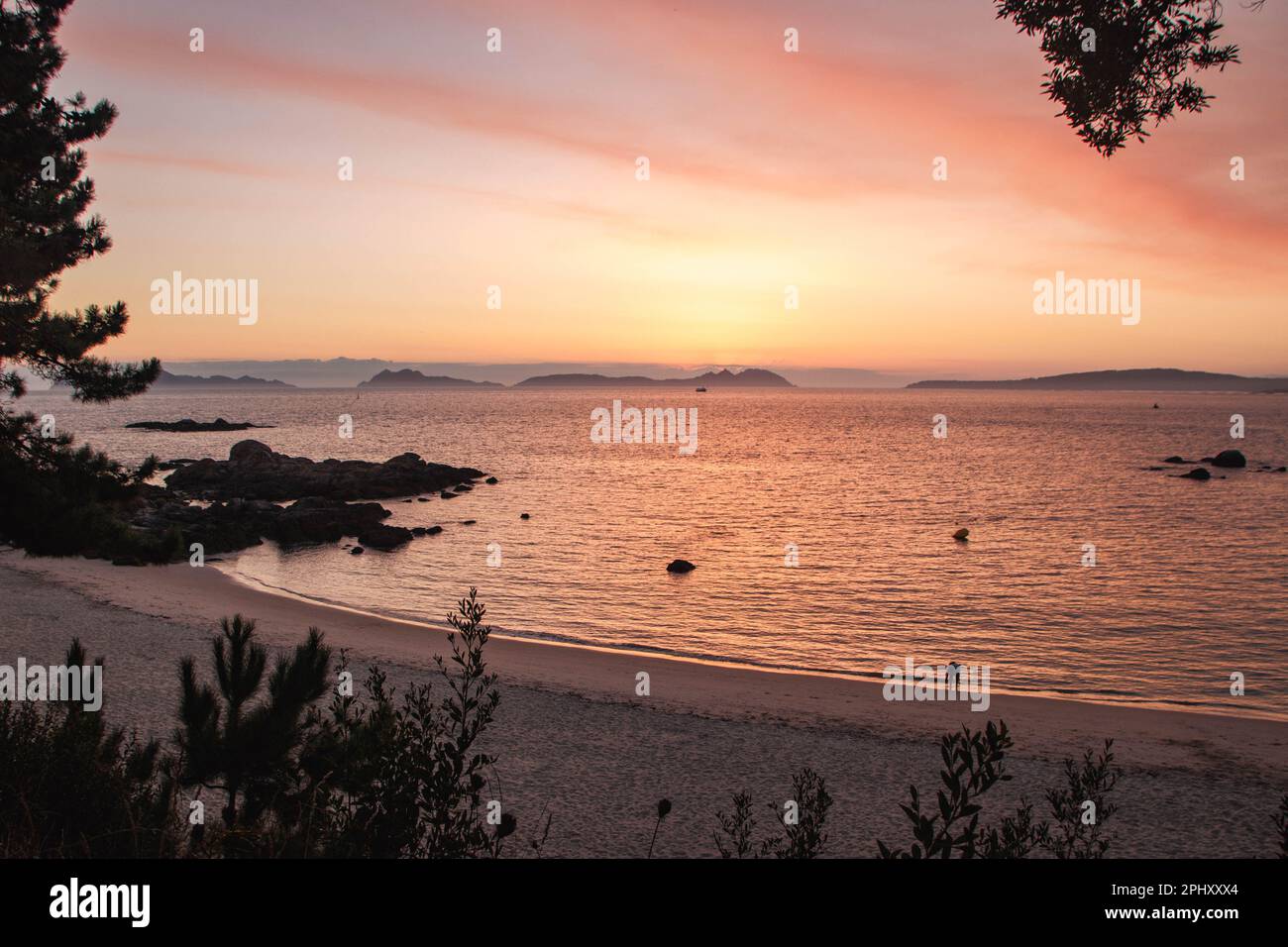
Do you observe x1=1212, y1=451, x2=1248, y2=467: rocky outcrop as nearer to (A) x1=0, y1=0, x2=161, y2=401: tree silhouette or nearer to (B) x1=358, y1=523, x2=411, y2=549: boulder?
(B) x1=358, y1=523, x2=411, y2=549: boulder

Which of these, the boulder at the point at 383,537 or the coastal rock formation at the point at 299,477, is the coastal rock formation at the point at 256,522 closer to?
the boulder at the point at 383,537

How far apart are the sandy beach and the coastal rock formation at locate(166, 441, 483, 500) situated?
33.6 metres

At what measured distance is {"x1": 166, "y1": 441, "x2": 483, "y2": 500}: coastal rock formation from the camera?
5738cm

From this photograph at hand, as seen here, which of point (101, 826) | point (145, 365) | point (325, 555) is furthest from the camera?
point (325, 555)

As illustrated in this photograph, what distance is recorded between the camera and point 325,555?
39.2 meters

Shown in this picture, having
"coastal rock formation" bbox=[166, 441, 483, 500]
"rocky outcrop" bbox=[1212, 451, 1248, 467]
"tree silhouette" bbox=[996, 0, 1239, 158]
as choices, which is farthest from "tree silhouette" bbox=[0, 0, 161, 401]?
"rocky outcrop" bbox=[1212, 451, 1248, 467]

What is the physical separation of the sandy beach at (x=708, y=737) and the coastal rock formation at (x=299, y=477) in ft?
110

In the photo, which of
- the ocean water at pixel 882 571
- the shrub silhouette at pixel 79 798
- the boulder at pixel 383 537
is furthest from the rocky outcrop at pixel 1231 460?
the shrub silhouette at pixel 79 798

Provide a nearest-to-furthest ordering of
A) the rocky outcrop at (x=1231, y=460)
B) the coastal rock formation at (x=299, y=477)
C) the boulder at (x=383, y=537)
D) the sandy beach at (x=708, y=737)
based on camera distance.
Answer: the sandy beach at (x=708, y=737) → the boulder at (x=383, y=537) → the coastal rock formation at (x=299, y=477) → the rocky outcrop at (x=1231, y=460)

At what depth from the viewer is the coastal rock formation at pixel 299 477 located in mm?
57375
